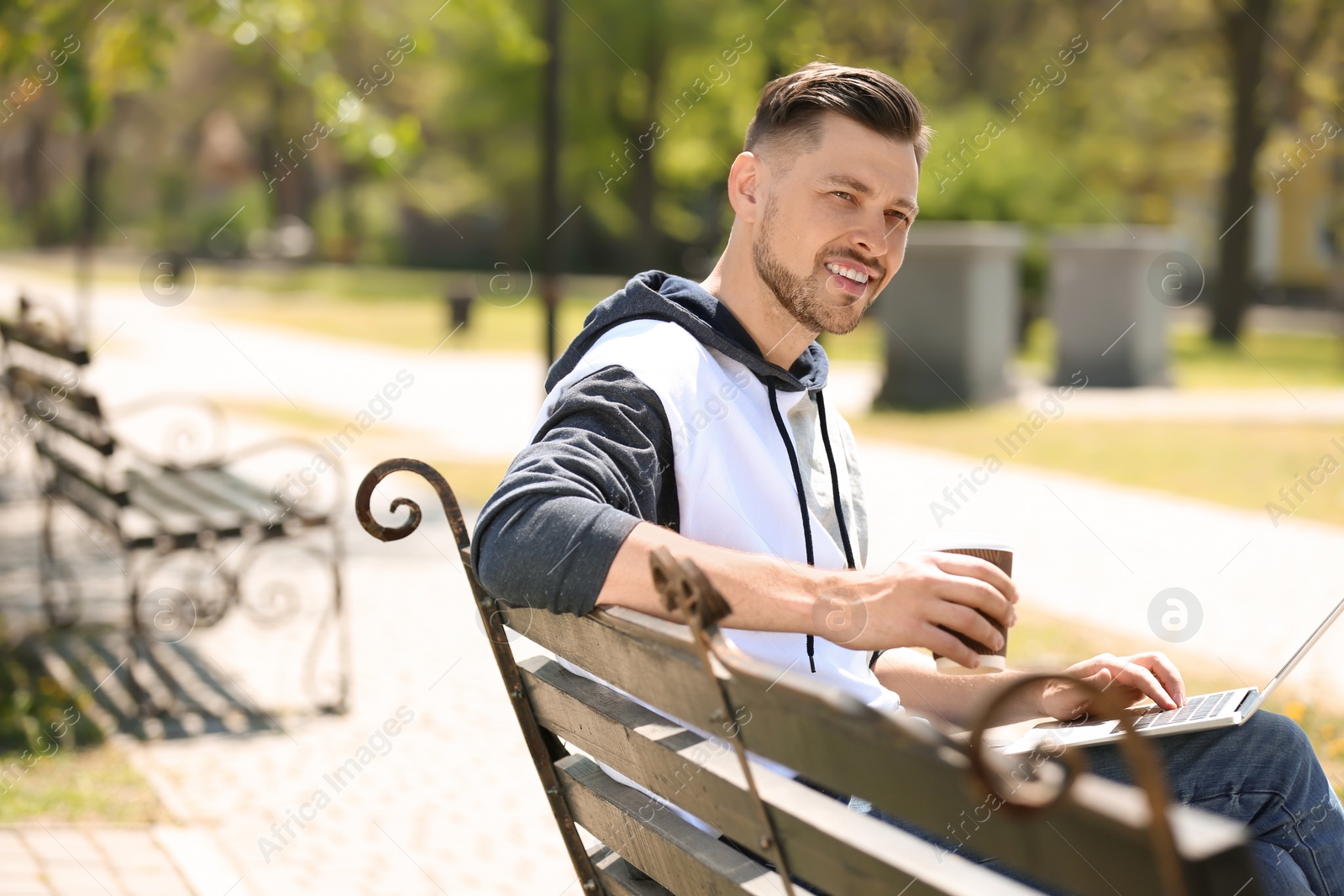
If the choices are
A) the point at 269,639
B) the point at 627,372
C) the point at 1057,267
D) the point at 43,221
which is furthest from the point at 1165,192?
the point at 627,372

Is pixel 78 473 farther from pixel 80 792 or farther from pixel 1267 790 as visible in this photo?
pixel 1267 790

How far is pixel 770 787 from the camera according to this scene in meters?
1.51

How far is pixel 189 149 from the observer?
63.9 m

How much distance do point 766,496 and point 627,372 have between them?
316 millimetres

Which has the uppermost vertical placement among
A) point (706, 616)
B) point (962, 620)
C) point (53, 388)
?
point (53, 388)

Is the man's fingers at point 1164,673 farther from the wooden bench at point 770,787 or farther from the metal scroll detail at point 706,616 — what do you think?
the metal scroll detail at point 706,616

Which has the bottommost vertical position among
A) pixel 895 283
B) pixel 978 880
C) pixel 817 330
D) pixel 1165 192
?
pixel 978 880

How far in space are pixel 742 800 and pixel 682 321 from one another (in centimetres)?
90

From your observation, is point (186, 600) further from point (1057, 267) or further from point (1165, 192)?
point (1165, 192)

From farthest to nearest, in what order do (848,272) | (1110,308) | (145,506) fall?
(1110,308) < (145,506) < (848,272)

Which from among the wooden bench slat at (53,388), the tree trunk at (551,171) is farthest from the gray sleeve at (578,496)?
the tree trunk at (551,171)

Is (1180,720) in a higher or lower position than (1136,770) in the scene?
higher
